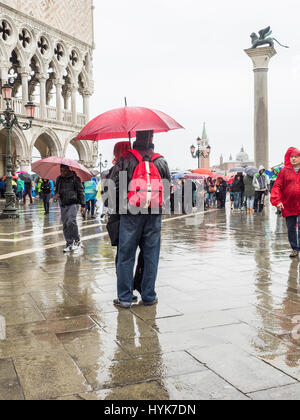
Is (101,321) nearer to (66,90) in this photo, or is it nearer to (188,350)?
(188,350)

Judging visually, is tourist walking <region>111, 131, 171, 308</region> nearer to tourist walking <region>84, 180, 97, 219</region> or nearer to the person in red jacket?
the person in red jacket

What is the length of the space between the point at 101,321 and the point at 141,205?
1074mm

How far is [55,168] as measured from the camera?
8.40 metres

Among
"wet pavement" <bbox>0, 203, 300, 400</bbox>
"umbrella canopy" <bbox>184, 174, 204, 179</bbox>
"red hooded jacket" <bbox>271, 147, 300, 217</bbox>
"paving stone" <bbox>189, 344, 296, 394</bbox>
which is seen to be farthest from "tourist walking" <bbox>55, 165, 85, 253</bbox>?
"umbrella canopy" <bbox>184, 174, 204, 179</bbox>

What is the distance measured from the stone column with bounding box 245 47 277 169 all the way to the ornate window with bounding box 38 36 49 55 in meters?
12.5

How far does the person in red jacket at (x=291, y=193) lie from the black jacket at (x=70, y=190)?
3150 millimetres

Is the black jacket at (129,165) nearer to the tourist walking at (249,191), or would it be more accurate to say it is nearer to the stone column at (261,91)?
the tourist walking at (249,191)

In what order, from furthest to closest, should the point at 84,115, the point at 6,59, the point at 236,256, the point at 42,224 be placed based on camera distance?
the point at 84,115, the point at 6,59, the point at 42,224, the point at 236,256

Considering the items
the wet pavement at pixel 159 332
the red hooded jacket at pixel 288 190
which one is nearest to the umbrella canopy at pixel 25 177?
the wet pavement at pixel 159 332

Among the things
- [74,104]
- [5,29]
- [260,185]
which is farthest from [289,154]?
[74,104]

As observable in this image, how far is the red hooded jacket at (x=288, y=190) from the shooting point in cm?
671

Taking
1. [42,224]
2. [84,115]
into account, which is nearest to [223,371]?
[42,224]

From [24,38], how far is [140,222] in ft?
89.0
